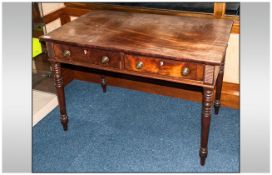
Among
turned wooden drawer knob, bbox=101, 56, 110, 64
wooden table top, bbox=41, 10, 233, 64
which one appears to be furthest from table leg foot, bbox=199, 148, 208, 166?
turned wooden drawer knob, bbox=101, 56, 110, 64

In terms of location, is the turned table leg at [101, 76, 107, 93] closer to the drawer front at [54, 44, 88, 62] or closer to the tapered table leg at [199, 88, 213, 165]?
the drawer front at [54, 44, 88, 62]

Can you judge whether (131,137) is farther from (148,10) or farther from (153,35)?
(148,10)

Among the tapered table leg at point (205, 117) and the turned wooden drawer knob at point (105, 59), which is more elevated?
the turned wooden drawer knob at point (105, 59)

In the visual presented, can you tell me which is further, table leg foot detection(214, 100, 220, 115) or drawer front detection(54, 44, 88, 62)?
table leg foot detection(214, 100, 220, 115)

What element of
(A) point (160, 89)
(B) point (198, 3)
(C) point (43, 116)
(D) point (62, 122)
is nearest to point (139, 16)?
(B) point (198, 3)

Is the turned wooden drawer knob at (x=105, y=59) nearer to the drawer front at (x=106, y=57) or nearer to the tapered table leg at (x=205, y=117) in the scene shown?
the drawer front at (x=106, y=57)

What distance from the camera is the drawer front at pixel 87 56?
201cm

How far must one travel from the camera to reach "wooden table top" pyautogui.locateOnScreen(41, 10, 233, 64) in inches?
72.8

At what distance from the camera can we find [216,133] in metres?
2.54

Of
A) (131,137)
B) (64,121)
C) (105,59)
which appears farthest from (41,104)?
(105,59)

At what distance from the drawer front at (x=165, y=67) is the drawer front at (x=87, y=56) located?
9 cm

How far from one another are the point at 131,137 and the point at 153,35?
0.90 metres

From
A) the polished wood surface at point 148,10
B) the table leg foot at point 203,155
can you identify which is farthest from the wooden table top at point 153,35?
the table leg foot at point 203,155

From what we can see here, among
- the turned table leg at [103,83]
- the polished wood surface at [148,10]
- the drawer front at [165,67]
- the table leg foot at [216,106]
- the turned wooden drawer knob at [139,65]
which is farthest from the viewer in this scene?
the turned table leg at [103,83]
